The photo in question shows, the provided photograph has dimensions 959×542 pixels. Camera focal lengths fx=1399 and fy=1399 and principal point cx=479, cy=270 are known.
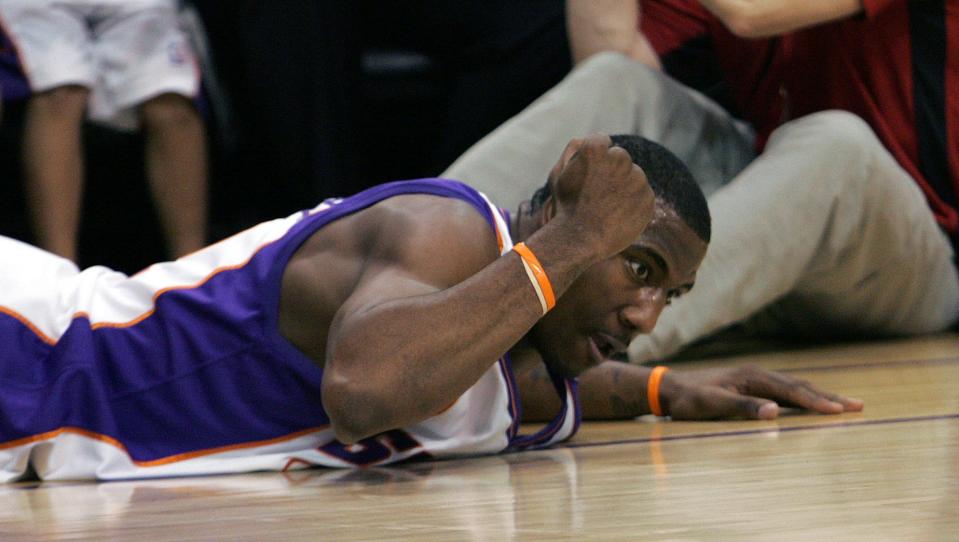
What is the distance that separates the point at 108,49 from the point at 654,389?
5.51 feet

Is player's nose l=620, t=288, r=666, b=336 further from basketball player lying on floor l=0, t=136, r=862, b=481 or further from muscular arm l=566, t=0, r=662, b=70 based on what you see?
muscular arm l=566, t=0, r=662, b=70

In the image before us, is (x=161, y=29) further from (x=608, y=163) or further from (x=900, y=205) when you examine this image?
(x=608, y=163)

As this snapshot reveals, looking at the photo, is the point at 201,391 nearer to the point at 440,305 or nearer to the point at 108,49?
the point at 440,305

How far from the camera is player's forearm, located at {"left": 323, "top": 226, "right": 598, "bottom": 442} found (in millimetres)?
1313

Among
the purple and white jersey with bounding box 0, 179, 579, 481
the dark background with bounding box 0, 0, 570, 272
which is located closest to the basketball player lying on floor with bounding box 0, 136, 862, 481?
the purple and white jersey with bounding box 0, 179, 579, 481

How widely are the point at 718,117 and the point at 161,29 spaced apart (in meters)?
1.24

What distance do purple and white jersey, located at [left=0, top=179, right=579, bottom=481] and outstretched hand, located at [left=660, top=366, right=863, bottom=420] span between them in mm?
343

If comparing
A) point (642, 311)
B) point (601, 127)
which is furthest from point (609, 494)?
point (601, 127)

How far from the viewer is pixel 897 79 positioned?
270 cm

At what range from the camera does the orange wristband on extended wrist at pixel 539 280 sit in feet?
4.49

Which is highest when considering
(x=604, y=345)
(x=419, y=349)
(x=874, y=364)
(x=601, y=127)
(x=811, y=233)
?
(x=419, y=349)

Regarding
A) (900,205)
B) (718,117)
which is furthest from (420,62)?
(900,205)

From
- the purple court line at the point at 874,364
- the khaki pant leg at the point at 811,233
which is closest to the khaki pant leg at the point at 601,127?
the khaki pant leg at the point at 811,233

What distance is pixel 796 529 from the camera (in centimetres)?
104
